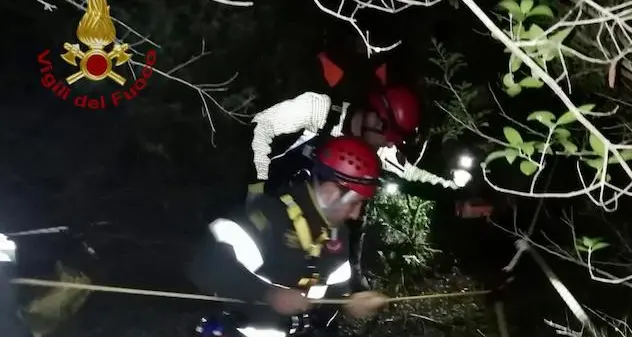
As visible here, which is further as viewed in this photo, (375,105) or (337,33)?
(337,33)

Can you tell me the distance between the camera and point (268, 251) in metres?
1.97

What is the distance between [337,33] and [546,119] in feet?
4.06

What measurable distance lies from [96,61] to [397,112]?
1.07 metres

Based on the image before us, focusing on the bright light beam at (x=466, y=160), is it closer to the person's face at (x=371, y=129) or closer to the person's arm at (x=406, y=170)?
the person's arm at (x=406, y=170)

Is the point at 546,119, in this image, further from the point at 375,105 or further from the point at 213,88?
the point at 213,88

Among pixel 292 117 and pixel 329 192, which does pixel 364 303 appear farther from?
pixel 292 117

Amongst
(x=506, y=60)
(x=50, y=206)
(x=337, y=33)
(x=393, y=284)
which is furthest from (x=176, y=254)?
(x=506, y=60)

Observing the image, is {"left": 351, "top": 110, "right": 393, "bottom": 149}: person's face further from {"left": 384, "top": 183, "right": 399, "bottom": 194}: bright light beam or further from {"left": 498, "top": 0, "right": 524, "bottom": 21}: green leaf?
{"left": 498, "top": 0, "right": 524, "bottom": 21}: green leaf

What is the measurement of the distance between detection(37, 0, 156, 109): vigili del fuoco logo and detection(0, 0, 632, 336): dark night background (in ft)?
0.09

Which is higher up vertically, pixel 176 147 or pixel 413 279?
pixel 176 147

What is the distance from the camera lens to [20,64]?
233cm

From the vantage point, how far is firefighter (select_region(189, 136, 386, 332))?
192 cm

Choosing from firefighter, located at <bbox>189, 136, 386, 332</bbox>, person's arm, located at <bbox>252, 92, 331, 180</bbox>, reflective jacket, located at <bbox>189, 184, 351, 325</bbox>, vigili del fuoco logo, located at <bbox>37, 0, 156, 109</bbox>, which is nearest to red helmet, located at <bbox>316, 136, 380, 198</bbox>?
firefighter, located at <bbox>189, 136, 386, 332</bbox>

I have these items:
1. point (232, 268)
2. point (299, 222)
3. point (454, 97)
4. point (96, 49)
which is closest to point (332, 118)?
point (454, 97)
